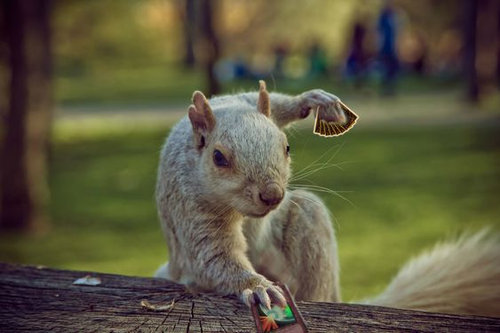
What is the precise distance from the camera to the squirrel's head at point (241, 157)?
1955 mm

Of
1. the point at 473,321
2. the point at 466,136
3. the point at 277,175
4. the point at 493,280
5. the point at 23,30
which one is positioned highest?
the point at 466,136

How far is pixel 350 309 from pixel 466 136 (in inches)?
330

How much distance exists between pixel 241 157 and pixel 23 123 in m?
5.06

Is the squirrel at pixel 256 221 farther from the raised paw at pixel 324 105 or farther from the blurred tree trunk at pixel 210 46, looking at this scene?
the blurred tree trunk at pixel 210 46

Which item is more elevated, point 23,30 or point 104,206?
point 23,30

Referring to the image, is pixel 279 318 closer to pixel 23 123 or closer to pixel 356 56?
pixel 23 123

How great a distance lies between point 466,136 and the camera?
975cm

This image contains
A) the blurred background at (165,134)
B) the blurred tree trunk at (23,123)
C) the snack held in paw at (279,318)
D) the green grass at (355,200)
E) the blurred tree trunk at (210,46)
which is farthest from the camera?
the blurred tree trunk at (210,46)

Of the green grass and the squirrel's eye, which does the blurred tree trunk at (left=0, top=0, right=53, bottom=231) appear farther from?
the squirrel's eye

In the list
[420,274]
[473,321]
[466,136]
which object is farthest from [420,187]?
[473,321]

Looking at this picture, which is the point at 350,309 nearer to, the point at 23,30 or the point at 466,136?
the point at 23,30

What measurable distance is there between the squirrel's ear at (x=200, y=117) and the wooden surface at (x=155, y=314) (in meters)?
0.51

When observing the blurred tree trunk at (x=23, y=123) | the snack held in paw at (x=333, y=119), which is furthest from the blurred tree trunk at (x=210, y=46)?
the snack held in paw at (x=333, y=119)

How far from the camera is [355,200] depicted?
695cm
